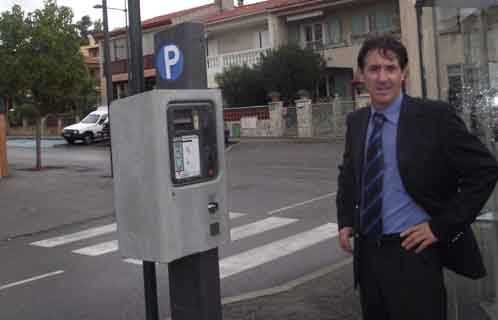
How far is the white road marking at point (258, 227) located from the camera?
31.0 ft

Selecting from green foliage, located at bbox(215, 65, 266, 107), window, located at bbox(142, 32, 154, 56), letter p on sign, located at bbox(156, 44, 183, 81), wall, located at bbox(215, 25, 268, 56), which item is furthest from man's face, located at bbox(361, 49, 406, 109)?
window, located at bbox(142, 32, 154, 56)

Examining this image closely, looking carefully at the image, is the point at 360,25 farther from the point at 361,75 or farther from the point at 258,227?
the point at 361,75

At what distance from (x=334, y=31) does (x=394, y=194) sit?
104 feet

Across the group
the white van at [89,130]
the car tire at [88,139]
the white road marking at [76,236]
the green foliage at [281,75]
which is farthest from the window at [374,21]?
the white road marking at [76,236]

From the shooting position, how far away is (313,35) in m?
34.7

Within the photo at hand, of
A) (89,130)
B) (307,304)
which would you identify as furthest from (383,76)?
(89,130)

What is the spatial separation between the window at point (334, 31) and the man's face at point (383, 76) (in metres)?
31.1

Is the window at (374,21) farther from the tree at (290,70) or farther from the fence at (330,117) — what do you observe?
the fence at (330,117)

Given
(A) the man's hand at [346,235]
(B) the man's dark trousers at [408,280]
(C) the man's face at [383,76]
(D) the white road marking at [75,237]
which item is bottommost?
(D) the white road marking at [75,237]

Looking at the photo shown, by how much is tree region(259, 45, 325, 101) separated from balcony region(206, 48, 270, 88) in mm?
2751

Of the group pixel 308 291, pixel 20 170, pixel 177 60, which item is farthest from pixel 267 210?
pixel 20 170

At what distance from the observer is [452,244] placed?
2.85 meters

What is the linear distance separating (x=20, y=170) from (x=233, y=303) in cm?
1675

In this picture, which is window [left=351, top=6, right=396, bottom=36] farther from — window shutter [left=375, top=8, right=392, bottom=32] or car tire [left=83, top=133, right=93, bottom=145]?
car tire [left=83, top=133, right=93, bottom=145]
